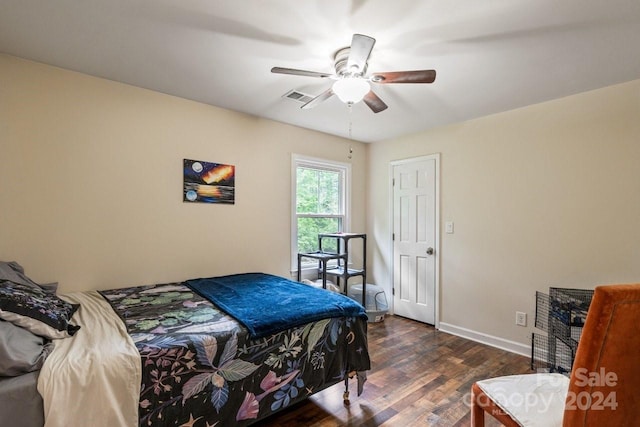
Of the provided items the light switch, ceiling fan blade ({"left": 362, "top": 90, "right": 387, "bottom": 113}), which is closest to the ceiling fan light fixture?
ceiling fan blade ({"left": 362, "top": 90, "right": 387, "bottom": 113})

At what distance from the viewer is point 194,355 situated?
5.00ft

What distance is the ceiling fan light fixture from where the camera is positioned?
182 cm

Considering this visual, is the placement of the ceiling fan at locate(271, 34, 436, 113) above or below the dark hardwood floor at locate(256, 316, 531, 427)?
above

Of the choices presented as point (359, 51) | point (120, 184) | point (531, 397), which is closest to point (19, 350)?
point (120, 184)

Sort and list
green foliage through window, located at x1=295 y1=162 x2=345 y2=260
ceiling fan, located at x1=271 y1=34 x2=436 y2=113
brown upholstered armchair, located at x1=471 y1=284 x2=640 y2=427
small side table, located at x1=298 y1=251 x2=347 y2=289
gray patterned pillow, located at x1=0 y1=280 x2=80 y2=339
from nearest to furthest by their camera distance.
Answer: brown upholstered armchair, located at x1=471 y1=284 x2=640 y2=427, gray patterned pillow, located at x1=0 y1=280 x2=80 y2=339, ceiling fan, located at x1=271 y1=34 x2=436 y2=113, small side table, located at x1=298 y1=251 x2=347 y2=289, green foliage through window, located at x1=295 y1=162 x2=345 y2=260

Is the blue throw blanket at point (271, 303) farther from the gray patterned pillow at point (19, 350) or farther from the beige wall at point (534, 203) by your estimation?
the beige wall at point (534, 203)

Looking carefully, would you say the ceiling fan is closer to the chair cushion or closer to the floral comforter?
the floral comforter

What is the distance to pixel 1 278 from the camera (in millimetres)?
1715

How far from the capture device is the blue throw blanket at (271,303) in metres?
1.82

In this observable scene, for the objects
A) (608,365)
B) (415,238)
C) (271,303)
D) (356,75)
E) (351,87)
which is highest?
(356,75)

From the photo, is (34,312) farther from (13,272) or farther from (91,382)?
(13,272)

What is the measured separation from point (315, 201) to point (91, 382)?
2.92 m

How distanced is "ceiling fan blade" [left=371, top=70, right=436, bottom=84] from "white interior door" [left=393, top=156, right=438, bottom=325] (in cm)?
199

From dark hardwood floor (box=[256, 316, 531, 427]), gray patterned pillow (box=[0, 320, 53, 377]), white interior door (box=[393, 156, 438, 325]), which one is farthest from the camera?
white interior door (box=[393, 156, 438, 325])
